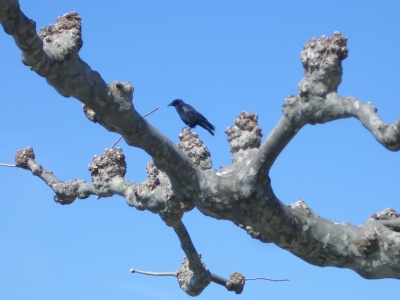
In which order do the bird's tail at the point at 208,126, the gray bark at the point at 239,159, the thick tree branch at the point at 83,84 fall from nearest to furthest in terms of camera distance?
the thick tree branch at the point at 83,84, the gray bark at the point at 239,159, the bird's tail at the point at 208,126

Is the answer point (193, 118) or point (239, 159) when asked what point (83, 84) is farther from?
point (193, 118)

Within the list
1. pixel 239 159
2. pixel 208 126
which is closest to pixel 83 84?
pixel 239 159

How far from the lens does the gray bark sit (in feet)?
13.4

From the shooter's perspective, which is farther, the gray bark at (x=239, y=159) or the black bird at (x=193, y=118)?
the black bird at (x=193, y=118)

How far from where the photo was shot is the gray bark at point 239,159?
409cm

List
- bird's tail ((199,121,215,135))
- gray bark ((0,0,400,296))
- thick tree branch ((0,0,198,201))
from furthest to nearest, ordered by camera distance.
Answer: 1. bird's tail ((199,121,215,135))
2. gray bark ((0,0,400,296))
3. thick tree branch ((0,0,198,201))

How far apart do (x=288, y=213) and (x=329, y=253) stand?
0.48 m

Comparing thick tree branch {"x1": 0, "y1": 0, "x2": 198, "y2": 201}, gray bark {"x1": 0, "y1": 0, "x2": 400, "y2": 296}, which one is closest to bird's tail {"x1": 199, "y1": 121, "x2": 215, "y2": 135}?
gray bark {"x1": 0, "y1": 0, "x2": 400, "y2": 296}

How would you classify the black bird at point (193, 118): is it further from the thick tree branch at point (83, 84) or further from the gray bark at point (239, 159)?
the thick tree branch at point (83, 84)

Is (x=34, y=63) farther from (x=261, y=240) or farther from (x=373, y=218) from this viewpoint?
(x=373, y=218)

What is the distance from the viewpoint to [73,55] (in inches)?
162

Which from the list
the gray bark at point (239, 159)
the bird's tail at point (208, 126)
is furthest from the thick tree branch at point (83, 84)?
the bird's tail at point (208, 126)

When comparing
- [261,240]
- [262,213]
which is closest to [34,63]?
[262,213]

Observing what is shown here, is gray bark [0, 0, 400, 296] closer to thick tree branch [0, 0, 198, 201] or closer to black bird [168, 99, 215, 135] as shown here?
thick tree branch [0, 0, 198, 201]
